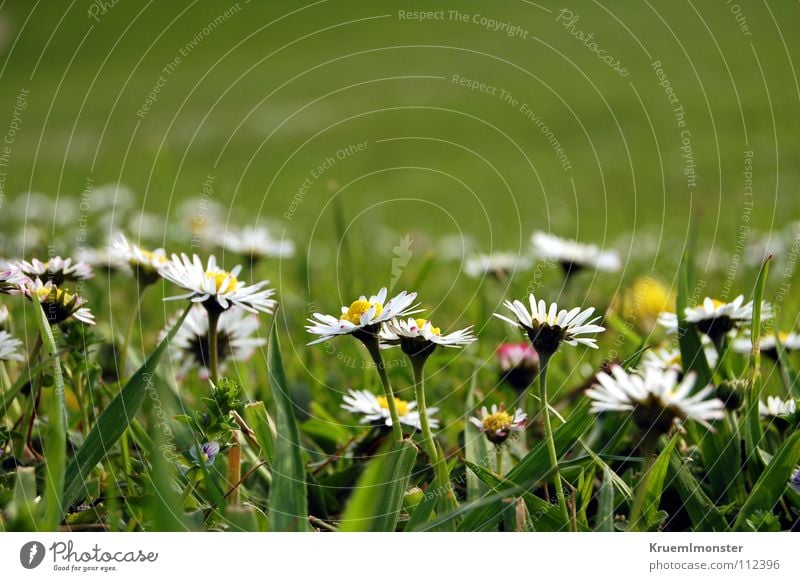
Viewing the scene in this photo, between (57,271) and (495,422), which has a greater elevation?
(57,271)

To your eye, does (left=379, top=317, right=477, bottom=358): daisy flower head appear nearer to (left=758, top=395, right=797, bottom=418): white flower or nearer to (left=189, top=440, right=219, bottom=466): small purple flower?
(left=189, top=440, right=219, bottom=466): small purple flower

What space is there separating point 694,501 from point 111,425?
48 cm

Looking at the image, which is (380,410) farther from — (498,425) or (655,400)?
(655,400)

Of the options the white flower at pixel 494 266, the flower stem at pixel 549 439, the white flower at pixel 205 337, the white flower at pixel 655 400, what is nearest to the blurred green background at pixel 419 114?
the white flower at pixel 494 266

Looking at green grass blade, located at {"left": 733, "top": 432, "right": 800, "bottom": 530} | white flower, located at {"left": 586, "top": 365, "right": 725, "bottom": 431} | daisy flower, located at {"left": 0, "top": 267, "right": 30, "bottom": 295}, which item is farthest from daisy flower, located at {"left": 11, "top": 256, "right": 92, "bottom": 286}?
green grass blade, located at {"left": 733, "top": 432, "right": 800, "bottom": 530}

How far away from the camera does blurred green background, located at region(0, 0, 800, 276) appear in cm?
137

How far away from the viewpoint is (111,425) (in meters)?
0.64

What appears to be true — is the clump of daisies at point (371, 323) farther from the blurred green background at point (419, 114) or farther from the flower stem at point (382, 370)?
the blurred green background at point (419, 114)

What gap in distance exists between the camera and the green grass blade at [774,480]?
0.64 m

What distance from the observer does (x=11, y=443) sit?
691mm

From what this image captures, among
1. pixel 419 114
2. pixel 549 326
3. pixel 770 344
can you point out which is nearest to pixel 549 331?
pixel 549 326
